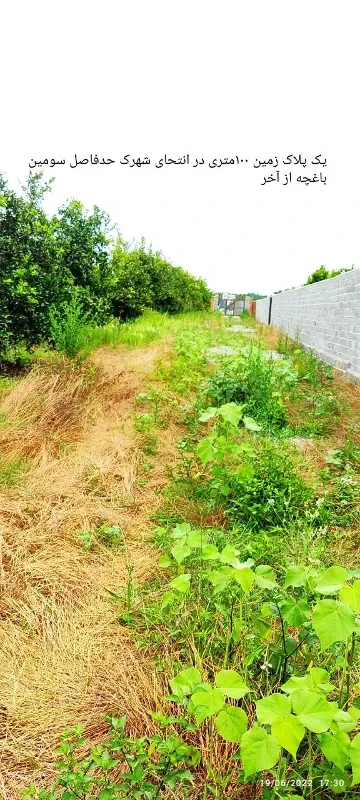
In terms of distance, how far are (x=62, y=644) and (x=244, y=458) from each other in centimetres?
173

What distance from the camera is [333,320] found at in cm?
759

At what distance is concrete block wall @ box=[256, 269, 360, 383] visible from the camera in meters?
6.32

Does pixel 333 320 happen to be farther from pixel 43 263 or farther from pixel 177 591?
pixel 177 591

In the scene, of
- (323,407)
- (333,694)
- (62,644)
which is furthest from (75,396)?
(333,694)

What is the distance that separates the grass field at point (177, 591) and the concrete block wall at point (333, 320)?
1.74 meters

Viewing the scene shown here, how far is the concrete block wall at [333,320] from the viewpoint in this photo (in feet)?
20.7

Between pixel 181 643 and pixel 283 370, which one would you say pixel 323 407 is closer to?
pixel 283 370

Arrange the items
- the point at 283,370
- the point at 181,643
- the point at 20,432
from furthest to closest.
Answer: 1. the point at 283,370
2. the point at 20,432
3. the point at 181,643

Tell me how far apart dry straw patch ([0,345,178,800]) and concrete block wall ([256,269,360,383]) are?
334cm

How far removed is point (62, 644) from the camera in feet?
6.23

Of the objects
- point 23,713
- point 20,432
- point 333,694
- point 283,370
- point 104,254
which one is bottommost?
point 23,713
